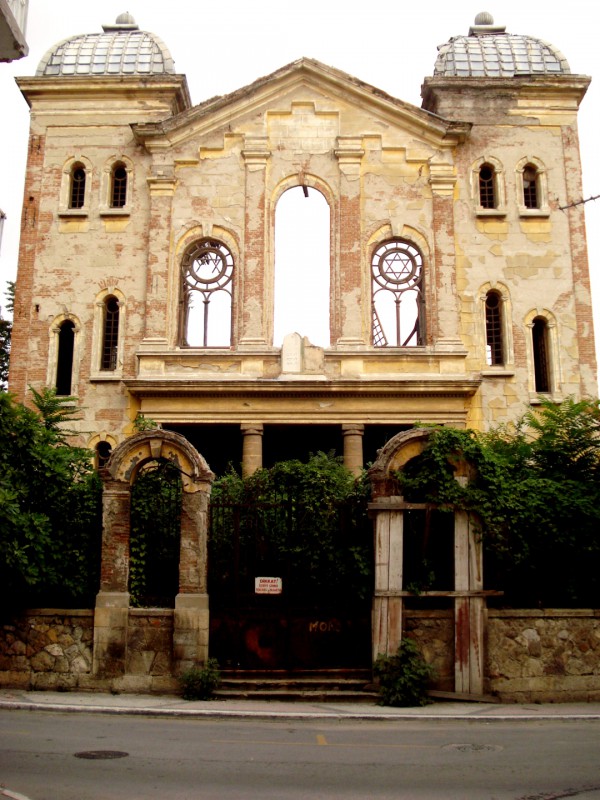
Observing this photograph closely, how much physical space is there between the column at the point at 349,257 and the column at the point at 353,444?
225cm

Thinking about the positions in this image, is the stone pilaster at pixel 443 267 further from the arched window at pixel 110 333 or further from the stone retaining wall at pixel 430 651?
the stone retaining wall at pixel 430 651

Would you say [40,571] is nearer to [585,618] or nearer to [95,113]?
[585,618]

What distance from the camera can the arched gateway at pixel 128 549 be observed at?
579 inches

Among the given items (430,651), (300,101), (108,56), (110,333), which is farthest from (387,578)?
(108,56)

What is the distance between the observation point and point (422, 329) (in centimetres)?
2498

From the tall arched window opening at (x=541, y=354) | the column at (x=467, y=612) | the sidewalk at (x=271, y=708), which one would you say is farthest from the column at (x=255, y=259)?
the sidewalk at (x=271, y=708)

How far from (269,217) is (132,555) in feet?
41.2

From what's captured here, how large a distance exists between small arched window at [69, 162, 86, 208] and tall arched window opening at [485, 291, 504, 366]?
11.9 m

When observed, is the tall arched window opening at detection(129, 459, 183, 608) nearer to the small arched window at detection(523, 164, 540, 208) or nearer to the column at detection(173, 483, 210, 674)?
the column at detection(173, 483, 210, 674)

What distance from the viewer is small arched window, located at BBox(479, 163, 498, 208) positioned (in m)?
26.2

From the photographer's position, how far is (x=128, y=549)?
1533cm

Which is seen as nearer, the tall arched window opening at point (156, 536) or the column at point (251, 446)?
the tall arched window opening at point (156, 536)

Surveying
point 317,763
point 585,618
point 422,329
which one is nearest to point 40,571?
point 317,763

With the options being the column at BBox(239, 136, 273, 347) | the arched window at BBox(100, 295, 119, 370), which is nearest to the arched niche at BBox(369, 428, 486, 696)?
the column at BBox(239, 136, 273, 347)
